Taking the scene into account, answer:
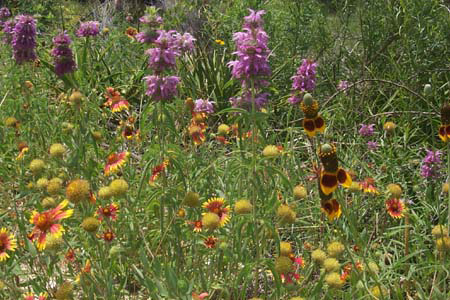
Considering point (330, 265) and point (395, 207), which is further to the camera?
point (395, 207)

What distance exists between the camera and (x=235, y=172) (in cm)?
198

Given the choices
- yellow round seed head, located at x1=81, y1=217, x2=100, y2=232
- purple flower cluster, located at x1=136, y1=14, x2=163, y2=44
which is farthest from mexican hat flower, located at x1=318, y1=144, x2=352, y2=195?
purple flower cluster, located at x1=136, y1=14, x2=163, y2=44

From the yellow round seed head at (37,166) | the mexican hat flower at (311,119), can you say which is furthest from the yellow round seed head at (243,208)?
the yellow round seed head at (37,166)

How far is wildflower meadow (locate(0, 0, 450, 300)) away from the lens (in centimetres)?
157

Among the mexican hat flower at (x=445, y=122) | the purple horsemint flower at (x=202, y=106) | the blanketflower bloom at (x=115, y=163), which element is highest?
the mexican hat flower at (x=445, y=122)

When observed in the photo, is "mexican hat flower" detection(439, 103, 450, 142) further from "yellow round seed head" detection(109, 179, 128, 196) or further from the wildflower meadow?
"yellow round seed head" detection(109, 179, 128, 196)

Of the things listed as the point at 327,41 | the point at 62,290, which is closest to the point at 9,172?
the point at 62,290

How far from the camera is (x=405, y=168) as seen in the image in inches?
107

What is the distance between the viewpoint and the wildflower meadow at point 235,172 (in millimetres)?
1571

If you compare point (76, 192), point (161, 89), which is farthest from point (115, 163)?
point (76, 192)

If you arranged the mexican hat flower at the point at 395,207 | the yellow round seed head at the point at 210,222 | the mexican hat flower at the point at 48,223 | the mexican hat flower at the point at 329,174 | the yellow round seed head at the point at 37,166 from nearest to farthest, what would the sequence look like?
the mexican hat flower at the point at 329,174 → the mexican hat flower at the point at 48,223 → the yellow round seed head at the point at 210,222 → the yellow round seed head at the point at 37,166 → the mexican hat flower at the point at 395,207

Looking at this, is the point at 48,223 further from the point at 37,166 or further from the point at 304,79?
the point at 304,79

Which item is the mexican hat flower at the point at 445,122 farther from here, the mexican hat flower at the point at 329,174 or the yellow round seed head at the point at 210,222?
the yellow round seed head at the point at 210,222

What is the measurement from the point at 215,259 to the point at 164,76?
2.18 ft
